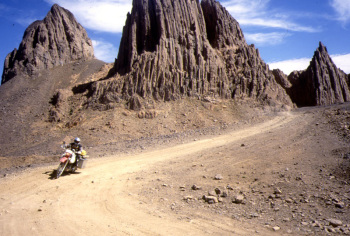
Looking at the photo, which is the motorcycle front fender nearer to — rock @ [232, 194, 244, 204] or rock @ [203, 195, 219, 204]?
rock @ [203, 195, 219, 204]

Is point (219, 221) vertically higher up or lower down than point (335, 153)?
lower down

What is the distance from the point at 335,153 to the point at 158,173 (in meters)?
7.32

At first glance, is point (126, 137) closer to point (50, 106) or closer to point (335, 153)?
point (50, 106)

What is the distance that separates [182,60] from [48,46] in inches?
1118

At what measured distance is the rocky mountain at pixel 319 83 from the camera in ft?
132

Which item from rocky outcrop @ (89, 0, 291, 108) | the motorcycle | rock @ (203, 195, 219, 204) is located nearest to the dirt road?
rock @ (203, 195, 219, 204)

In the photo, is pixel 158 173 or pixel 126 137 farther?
pixel 126 137

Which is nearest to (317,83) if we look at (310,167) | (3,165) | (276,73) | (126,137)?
(276,73)

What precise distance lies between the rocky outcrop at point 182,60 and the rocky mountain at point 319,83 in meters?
12.1

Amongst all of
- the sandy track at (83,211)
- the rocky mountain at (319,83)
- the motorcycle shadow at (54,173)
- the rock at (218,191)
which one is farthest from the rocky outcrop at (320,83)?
the sandy track at (83,211)

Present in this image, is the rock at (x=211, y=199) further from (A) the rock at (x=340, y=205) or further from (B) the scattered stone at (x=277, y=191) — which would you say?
(A) the rock at (x=340, y=205)

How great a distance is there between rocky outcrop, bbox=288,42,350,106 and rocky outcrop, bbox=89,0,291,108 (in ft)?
40.0

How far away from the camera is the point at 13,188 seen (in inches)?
333

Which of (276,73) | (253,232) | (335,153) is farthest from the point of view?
(276,73)
